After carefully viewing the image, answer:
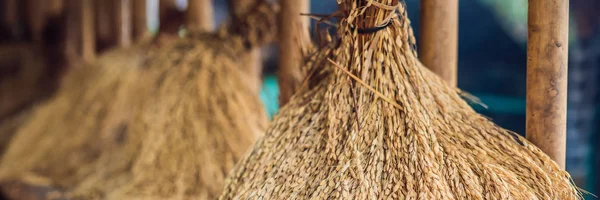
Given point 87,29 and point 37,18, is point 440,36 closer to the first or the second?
point 87,29

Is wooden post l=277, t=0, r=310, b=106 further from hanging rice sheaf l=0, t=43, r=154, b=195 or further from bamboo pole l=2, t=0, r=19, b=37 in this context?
bamboo pole l=2, t=0, r=19, b=37

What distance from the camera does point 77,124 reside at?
2.76 meters

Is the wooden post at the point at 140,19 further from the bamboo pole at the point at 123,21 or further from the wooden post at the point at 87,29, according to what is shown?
the wooden post at the point at 87,29


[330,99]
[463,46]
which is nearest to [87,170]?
[330,99]

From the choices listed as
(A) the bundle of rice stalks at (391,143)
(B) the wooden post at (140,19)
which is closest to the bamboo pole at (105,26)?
(B) the wooden post at (140,19)

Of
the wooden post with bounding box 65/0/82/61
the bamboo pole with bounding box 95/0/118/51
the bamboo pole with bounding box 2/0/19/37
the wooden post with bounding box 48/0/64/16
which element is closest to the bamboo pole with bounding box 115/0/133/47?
the bamboo pole with bounding box 95/0/118/51

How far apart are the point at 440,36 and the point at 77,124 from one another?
1.87 m

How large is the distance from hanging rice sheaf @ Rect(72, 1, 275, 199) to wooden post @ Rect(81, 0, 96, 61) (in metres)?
1.16

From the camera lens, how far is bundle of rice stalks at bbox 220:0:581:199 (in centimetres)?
112

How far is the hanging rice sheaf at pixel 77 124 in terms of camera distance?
8.39ft

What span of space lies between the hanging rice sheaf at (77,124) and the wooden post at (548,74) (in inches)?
62.3

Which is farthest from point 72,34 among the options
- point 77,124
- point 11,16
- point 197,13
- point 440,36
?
point 440,36

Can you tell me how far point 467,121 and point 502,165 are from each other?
0.37 ft

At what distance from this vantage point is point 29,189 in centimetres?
251
